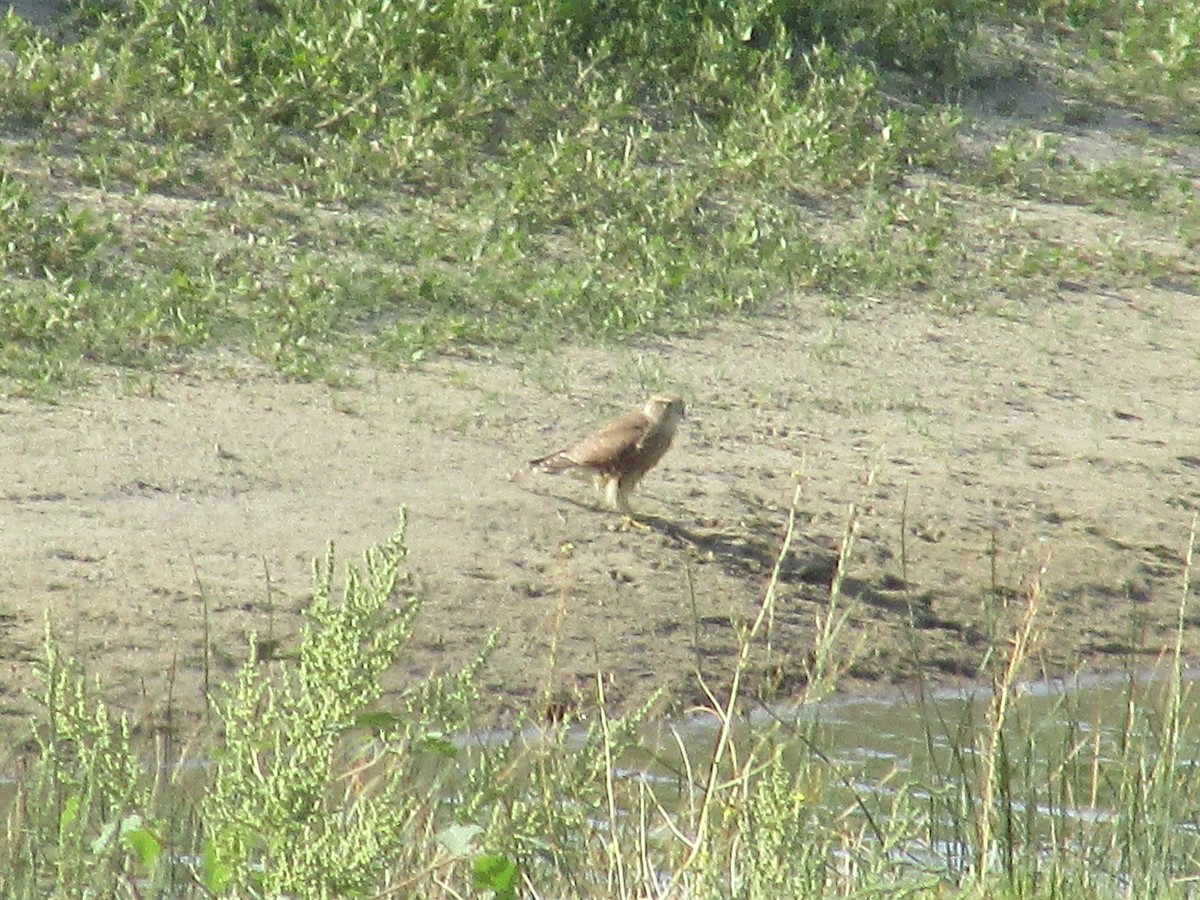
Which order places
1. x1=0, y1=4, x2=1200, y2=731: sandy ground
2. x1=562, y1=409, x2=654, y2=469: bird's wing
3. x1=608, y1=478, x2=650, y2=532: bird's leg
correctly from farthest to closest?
1. x1=608, y1=478, x2=650, y2=532: bird's leg
2. x1=562, y1=409, x2=654, y2=469: bird's wing
3. x1=0, y1=4, x2=1200, y2=731: sandy ground

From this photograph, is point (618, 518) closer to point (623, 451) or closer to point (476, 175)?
point (623, 451)

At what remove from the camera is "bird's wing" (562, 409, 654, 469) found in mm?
8164

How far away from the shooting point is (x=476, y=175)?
38.4ft

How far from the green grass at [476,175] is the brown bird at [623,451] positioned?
146cm

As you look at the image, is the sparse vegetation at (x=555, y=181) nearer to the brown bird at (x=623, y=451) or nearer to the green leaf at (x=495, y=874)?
the brown bird at (x=623, y=451)

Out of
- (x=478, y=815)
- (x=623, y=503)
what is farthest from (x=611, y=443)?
(x=478, y=815)

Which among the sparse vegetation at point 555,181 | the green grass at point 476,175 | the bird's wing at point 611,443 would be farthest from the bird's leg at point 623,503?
the green grass at point 476,175

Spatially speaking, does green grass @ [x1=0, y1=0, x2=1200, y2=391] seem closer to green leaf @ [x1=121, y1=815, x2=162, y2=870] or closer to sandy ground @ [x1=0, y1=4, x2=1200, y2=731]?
sandy ground @ [x1=0, y1=4, x2=1200, y2=731]

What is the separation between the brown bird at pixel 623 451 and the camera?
8.18 m

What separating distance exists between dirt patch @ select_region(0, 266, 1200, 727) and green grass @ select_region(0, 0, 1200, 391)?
0.50 metres

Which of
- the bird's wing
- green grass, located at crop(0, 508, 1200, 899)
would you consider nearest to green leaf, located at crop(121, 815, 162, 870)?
green grass, located at crop(0, 508, 1200, 899)

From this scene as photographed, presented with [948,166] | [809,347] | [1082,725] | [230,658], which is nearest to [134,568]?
[230,658]

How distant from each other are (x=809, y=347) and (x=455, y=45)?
3062 mm

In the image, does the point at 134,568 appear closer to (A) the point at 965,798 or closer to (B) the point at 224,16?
(A) the point at 965,798
